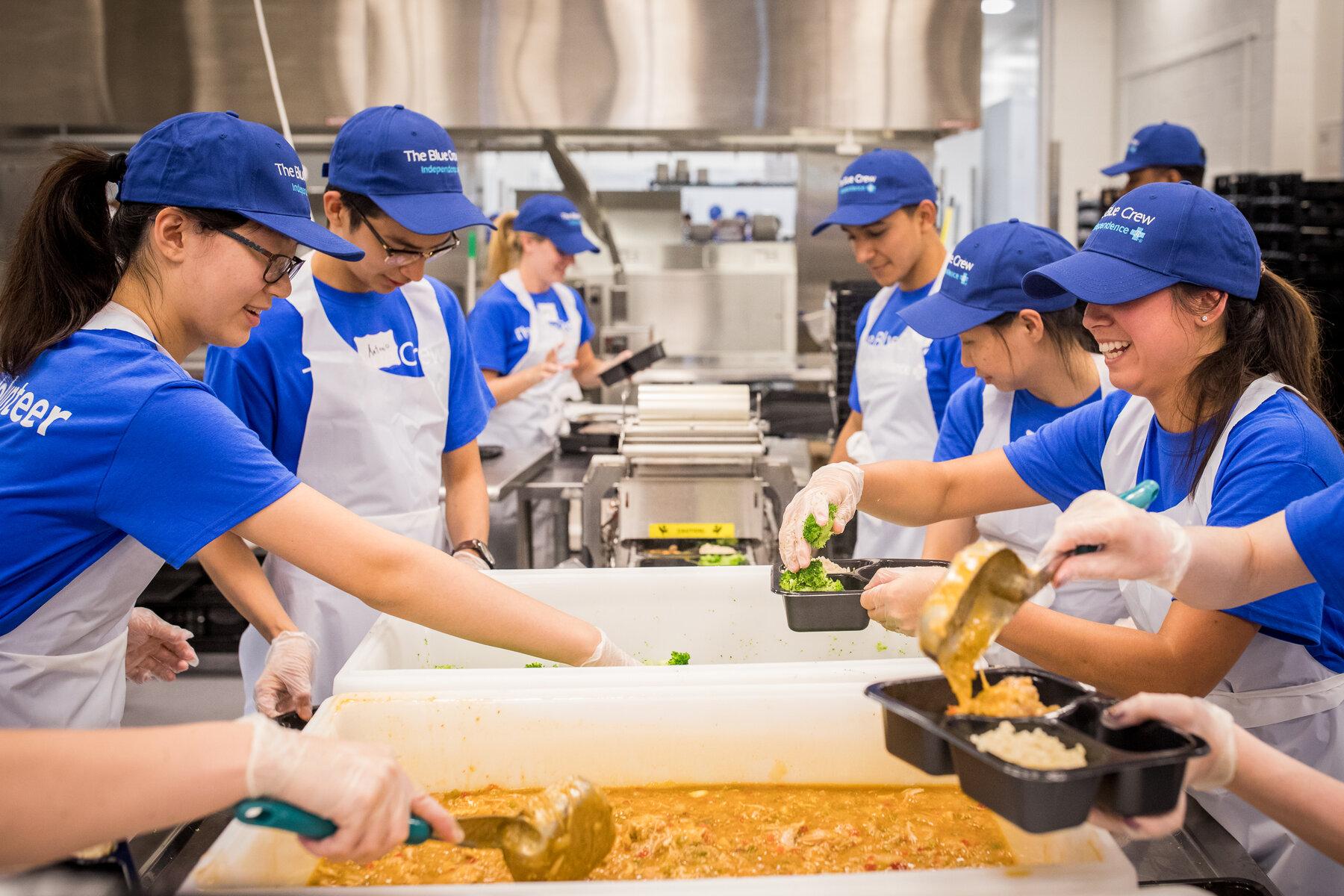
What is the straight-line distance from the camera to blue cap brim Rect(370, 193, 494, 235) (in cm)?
177

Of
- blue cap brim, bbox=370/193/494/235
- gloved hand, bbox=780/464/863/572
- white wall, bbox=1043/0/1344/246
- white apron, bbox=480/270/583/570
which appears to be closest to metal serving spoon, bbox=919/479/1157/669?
gloved hand, bbox=780/464/863/572

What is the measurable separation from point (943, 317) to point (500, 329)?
8.27ft

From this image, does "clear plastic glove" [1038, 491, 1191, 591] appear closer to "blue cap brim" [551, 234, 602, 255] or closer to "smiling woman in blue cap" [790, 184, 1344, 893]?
"smiling woman in blue cap" [790, 184, 1344, 893]

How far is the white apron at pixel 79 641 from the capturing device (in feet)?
4.15

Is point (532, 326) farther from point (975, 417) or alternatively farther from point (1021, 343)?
point (1021, 343)

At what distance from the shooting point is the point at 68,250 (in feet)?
4.18

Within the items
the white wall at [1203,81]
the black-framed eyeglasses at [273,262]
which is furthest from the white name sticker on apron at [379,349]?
the white wall at [1203,81]

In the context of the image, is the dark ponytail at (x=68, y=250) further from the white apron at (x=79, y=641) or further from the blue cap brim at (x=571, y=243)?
the blue cap brim at (x=571, y=243)

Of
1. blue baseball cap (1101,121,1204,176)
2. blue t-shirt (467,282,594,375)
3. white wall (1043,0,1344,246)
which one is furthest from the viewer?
white wall (1043,0,1344,246)

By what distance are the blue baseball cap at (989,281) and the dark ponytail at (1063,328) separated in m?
0.02

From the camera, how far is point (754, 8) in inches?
170

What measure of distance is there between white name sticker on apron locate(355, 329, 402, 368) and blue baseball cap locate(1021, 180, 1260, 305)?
1.32m

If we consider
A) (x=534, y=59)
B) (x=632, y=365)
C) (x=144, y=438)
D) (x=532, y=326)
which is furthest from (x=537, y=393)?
(x=144, y=438)

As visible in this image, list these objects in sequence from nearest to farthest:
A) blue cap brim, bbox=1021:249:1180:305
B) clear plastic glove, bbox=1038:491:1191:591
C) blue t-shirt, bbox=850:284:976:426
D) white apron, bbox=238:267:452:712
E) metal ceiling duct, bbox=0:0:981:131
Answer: clear plastic glove, bbox=1038:491:1191:591 → blue cap brim, bbox=1021:249:1180:305 → white apron, bbox=238:267:452:712 → blue t-shirt, bbox=850:284:976:426 → metal ceiling duct, bbox=0:0:981:131
